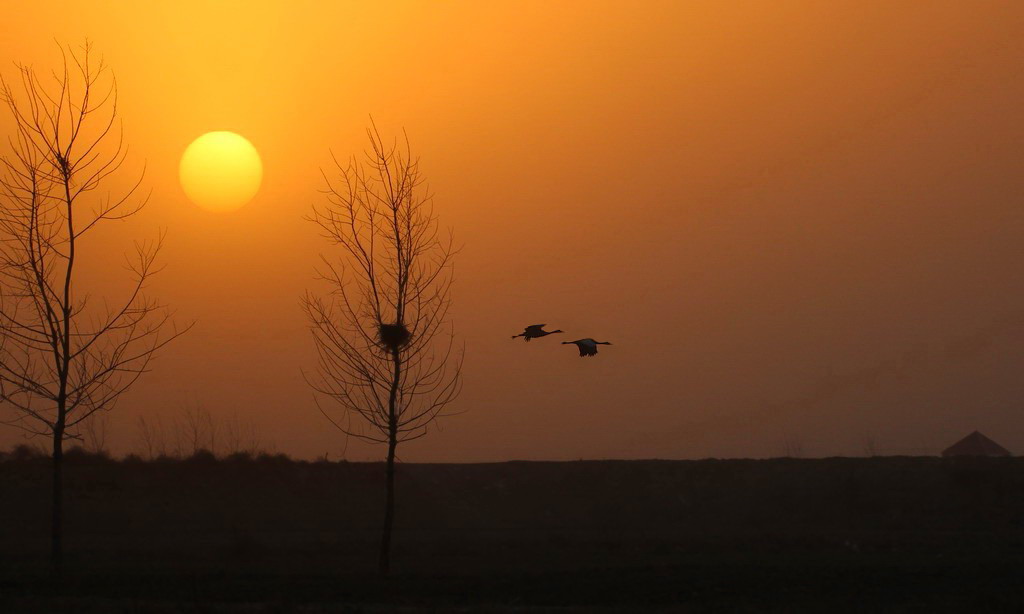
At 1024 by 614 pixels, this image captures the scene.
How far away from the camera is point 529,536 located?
4300 cm

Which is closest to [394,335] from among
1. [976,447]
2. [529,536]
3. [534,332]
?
[534,332]

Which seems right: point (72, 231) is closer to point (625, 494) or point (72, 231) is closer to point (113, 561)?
point (113, 561)

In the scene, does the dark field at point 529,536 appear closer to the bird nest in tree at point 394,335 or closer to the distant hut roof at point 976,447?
the bird nest in tree at point 394,335

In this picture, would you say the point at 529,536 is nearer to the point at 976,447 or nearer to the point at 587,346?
the point at 587,346

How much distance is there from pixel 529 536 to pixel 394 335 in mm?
23390

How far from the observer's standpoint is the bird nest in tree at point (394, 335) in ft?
69.3

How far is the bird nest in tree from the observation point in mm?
21114

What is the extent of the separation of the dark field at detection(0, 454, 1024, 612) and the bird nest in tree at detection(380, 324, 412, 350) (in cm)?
431

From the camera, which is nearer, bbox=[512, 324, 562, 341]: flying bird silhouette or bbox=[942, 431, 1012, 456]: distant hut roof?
bbox=[512, 324, 562, 341]: flying bird silhouette

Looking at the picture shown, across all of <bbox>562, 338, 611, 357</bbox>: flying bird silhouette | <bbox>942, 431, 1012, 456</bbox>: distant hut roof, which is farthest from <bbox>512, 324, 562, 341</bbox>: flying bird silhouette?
<bbox>942, 431, 1012, 456</bbox>: distant hut roof

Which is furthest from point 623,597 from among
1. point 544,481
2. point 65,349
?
point 544,481

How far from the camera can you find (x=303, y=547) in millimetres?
36781

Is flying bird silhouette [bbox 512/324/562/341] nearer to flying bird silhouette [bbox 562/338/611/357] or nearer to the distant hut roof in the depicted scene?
flying bird silhouette [bbox 562/338/611/357]

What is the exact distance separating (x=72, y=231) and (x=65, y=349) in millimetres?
2026
